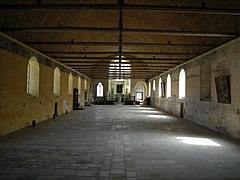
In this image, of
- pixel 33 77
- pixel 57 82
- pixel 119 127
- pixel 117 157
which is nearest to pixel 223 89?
pixel 119 127

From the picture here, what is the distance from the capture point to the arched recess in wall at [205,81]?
1089 centimetres

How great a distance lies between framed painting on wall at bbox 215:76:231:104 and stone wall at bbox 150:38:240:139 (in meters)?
0.12

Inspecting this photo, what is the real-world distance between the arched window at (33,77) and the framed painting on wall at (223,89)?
8345 mm

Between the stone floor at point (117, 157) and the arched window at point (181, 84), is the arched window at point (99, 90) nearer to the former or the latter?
the arched window at point (181, 84)

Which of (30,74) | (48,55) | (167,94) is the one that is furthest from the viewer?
(167,94)

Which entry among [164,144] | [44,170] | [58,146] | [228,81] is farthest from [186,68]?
[44,170]

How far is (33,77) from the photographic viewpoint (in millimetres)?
10891

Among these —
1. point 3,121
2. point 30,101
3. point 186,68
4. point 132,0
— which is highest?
point 132,0

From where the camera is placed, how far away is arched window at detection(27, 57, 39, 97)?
10789mm

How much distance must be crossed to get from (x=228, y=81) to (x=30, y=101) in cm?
843

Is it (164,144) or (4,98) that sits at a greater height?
(4,98)

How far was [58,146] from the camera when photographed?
6168 millimetres

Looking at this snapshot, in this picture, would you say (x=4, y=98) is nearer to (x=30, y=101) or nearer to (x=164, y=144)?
(x=30, y=101)

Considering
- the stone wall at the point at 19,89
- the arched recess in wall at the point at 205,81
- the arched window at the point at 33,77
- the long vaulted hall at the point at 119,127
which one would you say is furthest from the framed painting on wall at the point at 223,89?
the arched window at the point at 33,77
